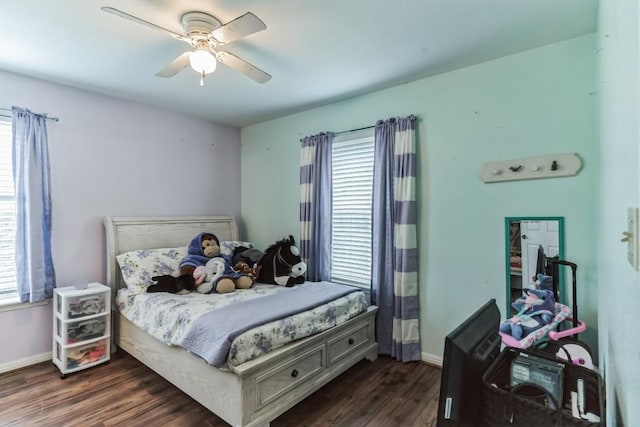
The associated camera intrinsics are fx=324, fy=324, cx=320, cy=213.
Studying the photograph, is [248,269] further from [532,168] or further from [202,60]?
[532,168]

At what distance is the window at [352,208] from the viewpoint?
3.16 meters

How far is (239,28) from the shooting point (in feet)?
5.63

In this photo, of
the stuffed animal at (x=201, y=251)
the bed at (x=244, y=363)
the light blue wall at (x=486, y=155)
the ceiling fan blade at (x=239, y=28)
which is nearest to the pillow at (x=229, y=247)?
the stuffed animal at (x=201, y=251)

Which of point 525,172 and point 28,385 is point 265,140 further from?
point 28,385

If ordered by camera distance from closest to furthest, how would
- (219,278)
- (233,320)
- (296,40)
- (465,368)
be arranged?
(465,368) → (233,320) → (296,40) → (219,278)

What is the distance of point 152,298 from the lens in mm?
2650

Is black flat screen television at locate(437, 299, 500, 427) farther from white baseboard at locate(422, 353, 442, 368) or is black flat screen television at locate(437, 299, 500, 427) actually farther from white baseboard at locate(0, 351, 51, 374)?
white baseboard at locate(0, 351, 51, 374)

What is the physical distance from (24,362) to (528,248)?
4138 mm

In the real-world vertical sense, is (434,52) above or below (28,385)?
above

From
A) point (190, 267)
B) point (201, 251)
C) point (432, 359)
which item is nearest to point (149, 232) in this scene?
point (201, 251)

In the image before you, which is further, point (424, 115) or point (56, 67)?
point (424, 115)

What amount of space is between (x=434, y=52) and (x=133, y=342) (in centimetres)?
338

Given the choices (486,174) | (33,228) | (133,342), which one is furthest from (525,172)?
(33,228)

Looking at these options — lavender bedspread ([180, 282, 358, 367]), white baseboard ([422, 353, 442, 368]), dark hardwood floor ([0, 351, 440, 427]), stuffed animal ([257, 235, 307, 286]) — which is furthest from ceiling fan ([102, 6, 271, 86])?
white baseboard ([422, 353, 442, 368])
